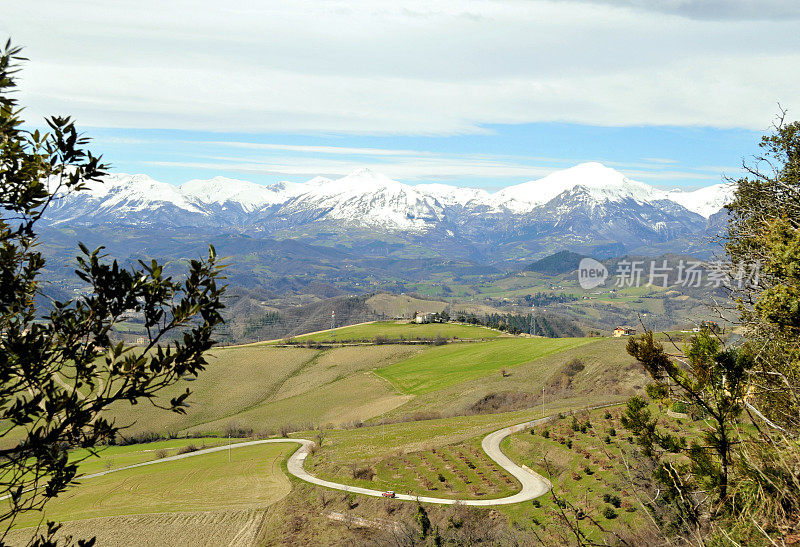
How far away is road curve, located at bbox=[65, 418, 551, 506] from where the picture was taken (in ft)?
Answer: 146

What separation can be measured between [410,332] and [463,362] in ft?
171

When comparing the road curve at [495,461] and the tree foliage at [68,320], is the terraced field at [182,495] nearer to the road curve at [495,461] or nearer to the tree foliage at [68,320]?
the road curve at [495,461]

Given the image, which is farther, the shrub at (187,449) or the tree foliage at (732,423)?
the shrub at (187,449)

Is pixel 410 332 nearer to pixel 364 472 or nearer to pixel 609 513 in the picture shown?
pixel 364 472

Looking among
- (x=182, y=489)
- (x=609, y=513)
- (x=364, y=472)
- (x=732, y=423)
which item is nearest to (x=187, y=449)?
Answer: (x=182, y=489)

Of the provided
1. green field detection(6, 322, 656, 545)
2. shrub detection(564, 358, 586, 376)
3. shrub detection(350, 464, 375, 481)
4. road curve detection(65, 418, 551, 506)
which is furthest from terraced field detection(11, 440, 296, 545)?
shrub detection(564, 358, 586, 376)

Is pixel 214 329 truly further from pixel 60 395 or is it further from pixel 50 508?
pixel 50 508

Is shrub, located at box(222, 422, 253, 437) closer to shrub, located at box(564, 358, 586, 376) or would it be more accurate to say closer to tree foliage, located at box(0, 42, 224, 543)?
shrub, located at box(564, 358, 586, 376)

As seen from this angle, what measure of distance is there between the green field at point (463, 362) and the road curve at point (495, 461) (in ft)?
119

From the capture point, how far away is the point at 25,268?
27.7 ft

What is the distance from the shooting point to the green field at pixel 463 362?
111625mm

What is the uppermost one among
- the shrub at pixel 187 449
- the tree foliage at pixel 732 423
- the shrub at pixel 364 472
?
the tree foliage at pixel 732 423

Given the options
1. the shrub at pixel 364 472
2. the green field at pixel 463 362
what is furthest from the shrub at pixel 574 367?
the shrub at pixel 364 472

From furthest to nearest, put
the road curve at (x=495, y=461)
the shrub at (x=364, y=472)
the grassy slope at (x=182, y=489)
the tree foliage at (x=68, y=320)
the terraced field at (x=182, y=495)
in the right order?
the shrub at (x=364, y=472), the grassy slope at (x=182, y=489), the terraced field at (x=182, y=495), the road curve at (x=495, y=461), the tree foliage at (x=68, y=320)
